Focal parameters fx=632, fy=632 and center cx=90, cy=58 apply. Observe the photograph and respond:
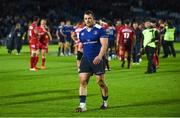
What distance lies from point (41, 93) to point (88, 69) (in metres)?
3.74

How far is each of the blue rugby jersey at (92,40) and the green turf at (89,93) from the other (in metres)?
1.27

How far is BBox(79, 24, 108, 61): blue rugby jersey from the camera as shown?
45.9 feet

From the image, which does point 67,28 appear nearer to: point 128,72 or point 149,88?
point 128,72

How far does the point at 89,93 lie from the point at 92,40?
3.77 meters

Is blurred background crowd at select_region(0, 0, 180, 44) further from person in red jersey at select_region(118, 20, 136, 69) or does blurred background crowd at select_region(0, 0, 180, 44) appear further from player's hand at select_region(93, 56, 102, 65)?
player's hand at select_region(93, 56, 102, 65)

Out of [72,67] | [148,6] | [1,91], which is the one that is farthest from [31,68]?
[148,6]

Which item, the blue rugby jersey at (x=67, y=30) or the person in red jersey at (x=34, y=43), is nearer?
the person in red jersey at (x=34, y=43)

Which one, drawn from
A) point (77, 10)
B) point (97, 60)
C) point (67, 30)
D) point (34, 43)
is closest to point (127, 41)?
point (34, 43)

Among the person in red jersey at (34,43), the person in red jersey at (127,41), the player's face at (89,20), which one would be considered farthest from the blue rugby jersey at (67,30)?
the player's face at (89,20)

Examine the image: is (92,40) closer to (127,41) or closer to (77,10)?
(127,41)

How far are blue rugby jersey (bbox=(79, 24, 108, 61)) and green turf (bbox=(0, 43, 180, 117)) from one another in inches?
49.9

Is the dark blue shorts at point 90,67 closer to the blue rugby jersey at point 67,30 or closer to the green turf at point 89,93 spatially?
the green turf at point 89,93

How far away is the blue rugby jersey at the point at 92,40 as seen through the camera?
14.0 meters

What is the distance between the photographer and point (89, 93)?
17562 mm
